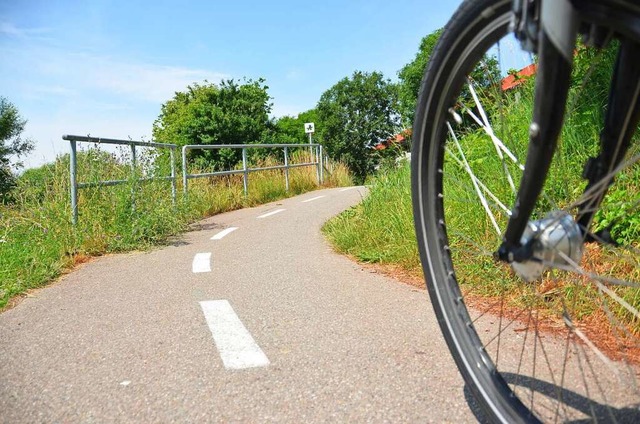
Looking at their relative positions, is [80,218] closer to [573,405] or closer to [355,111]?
[573,405]

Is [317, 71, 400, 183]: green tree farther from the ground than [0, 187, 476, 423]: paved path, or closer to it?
farther from the ground

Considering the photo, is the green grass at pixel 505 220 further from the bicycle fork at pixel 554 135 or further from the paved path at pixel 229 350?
the paved path at pixel 229 350

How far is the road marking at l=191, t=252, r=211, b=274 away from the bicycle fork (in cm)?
421

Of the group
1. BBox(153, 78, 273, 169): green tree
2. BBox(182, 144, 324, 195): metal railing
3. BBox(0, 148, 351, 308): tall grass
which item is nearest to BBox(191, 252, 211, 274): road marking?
BBox(0, 148, 351, 308): tall grass

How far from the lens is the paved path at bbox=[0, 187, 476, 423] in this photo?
2.35 metres

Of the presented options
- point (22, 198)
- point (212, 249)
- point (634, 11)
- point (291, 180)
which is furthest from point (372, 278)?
point (291, 180)

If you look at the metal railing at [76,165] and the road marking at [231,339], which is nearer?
the road marking at [231,339]

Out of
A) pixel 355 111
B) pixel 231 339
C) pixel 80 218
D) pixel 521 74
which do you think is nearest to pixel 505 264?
pixel 521 74

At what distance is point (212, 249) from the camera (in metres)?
6.95

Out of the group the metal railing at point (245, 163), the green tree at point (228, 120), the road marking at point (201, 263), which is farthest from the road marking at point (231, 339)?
the green tree at point (228, 120)

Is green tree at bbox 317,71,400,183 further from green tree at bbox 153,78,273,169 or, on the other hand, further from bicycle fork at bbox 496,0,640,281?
bicycle fork at bbox 496,0,640,281

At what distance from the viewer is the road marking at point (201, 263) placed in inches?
219

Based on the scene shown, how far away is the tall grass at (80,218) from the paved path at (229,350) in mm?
614

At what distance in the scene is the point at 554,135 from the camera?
1397 millimetres
